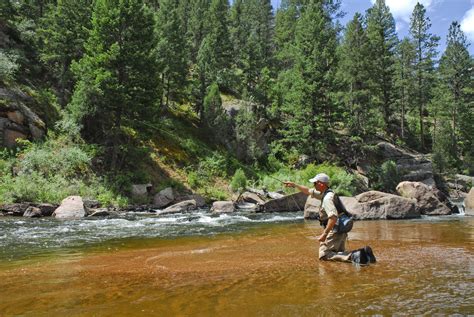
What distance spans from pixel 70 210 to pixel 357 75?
37.0 metres

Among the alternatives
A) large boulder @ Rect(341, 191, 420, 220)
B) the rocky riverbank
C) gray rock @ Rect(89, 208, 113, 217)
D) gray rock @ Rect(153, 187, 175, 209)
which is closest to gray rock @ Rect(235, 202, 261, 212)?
the rocky riverbank

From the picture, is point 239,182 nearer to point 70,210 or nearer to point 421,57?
point 70,210

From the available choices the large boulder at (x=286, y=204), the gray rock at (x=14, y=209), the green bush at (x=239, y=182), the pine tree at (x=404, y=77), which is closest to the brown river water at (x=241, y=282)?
the gray rock at (x=14, y=209)

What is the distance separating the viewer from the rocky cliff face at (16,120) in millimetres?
25772

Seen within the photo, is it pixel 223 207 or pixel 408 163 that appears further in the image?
pixel 408 163

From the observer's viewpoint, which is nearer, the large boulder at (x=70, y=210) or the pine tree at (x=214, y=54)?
the large boulder at (x=70, y=210)

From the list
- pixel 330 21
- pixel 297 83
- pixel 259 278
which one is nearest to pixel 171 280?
pixel 259 278

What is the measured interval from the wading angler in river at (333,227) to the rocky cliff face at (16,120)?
77.1 feet

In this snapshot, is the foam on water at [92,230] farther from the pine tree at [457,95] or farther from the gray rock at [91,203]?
the pine tree at [457,95]

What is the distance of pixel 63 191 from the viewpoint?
2369cm

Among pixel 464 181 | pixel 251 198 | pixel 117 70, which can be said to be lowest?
pixel 251 198

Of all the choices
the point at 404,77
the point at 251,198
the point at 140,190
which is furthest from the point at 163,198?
the point at 404,77

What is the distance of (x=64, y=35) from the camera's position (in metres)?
32.6

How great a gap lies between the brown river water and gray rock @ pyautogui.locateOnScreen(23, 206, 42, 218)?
1058 cm
